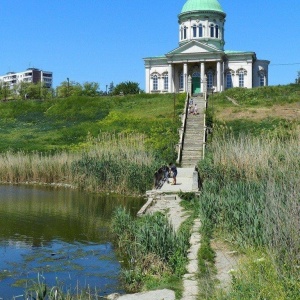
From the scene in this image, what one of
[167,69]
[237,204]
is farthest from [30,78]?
[237,204]

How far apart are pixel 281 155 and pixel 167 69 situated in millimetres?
48039

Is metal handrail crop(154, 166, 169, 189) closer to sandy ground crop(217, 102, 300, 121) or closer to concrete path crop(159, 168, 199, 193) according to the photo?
concrete path crop(159, 168, 199, 193)

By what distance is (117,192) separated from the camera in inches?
954

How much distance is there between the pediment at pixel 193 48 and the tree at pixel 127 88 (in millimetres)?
13009

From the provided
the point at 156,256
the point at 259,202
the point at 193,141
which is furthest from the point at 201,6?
the point at 156,256

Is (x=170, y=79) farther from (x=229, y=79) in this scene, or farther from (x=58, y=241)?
(x=58, y=241)

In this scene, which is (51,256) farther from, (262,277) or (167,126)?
(167,126)

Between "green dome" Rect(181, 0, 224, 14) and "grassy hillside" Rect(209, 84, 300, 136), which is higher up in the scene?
"green dome" Rect(181, 0, 224, 14)

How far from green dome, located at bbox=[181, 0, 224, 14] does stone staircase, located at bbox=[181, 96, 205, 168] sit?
2832 centimetres

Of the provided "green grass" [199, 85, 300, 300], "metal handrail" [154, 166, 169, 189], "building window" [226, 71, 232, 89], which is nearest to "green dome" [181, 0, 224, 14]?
"building window" [226, 71, 232, 89]

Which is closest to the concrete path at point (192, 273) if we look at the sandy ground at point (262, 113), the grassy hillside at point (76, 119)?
the grassy hillside at point (76, 119)

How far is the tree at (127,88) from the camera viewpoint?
Answer: 73500 mm

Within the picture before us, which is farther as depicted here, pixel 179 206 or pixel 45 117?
pixel 45 117

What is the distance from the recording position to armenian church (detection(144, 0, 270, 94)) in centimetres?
6144
